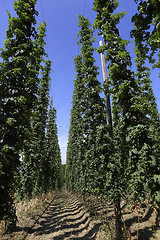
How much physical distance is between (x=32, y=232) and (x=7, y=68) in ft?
26.9

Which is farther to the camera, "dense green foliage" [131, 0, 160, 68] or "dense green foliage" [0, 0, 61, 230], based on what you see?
"dense green foliage" [0, 0, 61, 230]

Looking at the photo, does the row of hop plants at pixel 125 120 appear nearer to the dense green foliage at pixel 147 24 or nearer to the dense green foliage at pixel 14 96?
the dense green foliage at pixel 147 24

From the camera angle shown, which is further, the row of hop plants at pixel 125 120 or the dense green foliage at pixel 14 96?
the dense green foliage at pixel 14 96

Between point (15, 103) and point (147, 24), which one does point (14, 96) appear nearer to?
point (15, 103)

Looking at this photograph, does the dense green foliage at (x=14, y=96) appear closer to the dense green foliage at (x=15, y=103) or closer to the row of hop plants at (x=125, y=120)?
the dense green foliage at (x=15, y=103)

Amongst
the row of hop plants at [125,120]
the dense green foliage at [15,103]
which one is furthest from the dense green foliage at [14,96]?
the row of hop plants at [125,120]

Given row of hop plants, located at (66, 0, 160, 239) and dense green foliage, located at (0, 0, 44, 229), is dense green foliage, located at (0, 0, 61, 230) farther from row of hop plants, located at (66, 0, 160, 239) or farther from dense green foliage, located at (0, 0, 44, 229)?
row of hop plants, located at (66, 0, 160, 239)

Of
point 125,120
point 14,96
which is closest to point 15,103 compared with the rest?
point 14,96

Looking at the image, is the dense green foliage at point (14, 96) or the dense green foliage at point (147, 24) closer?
the dense green foliage at point (147, 24)

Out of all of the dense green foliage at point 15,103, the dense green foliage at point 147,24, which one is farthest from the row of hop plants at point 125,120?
the dense green foliage at point 15,103

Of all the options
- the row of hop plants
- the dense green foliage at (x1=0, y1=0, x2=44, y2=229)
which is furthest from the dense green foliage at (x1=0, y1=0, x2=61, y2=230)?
the row of hop plants

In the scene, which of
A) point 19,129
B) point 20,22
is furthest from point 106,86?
point 20,22

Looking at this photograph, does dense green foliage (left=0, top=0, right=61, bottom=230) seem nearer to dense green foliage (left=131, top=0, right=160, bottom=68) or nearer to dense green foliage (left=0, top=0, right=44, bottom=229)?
dense green foliage (left=0, top=0, right=44, bottom=229)

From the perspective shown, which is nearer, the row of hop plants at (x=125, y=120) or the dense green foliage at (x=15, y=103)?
the row of hop plants at (x=125, y=120)
